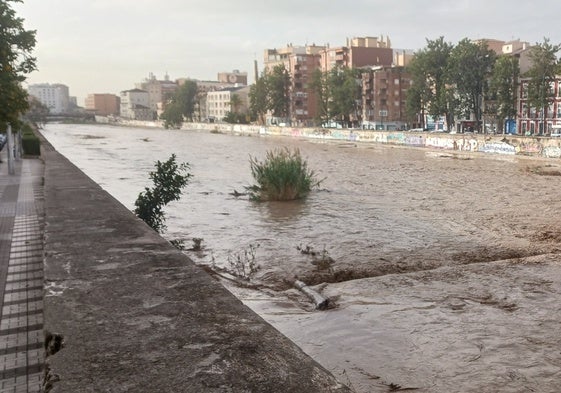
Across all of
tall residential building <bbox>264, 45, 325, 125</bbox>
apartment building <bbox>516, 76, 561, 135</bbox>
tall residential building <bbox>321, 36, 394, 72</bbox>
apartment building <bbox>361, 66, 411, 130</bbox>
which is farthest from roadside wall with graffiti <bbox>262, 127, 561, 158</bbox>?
tall residential building <bbox>264, 45, 325, 125</bbox>

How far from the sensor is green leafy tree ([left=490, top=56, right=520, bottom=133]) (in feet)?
188

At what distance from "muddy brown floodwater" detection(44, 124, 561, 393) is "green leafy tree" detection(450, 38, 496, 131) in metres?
35.3

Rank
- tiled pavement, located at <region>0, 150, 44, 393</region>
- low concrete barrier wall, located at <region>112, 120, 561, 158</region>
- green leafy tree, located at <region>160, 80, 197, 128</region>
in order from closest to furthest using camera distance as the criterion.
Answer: tiled pavement, located at <region>0, 150, 44, 393</region> < low concrete barrier wall, located at <region>112, 120, 561, 158</region> < green leafy tree, located at <region>160, 80, 197, 128</region>

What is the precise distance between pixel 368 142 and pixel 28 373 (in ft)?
208

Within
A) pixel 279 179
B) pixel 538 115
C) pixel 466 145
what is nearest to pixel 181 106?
pixel 538 115

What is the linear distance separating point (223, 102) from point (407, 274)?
432 ft

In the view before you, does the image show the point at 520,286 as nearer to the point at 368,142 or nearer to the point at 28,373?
the point at 28,373

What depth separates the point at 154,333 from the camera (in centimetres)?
380

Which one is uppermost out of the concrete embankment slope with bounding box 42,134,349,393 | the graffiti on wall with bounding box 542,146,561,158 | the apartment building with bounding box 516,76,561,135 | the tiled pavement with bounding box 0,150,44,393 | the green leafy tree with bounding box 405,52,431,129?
the green leafy tree with bounding box 405,52,431,129

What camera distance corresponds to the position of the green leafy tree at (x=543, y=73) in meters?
53.4

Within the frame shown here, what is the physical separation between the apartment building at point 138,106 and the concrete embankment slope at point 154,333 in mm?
186475

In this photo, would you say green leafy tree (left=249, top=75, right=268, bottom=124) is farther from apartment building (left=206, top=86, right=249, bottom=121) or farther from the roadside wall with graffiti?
the roadside wall with graffiti

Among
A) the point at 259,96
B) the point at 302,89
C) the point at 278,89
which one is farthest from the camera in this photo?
the point at 302,89

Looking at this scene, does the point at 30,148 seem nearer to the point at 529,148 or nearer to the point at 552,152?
the point at 529,148
